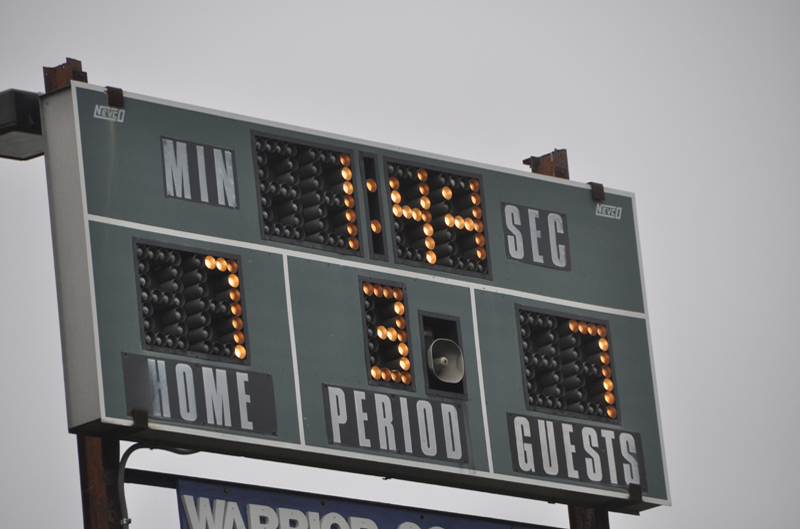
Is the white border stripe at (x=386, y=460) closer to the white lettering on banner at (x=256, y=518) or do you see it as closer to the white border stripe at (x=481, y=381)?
the white border stripe at (x=481, y=381)

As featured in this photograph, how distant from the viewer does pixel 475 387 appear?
16.3m

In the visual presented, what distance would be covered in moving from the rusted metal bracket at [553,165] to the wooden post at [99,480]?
515cm

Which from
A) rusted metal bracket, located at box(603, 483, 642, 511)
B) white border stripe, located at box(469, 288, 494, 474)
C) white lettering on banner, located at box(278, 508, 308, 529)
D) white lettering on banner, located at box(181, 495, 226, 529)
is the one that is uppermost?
white border stripe, located at box(469, 288, 494, 474)

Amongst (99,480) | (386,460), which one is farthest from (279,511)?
(99,480)

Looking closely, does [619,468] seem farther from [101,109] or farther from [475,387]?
[101,109]

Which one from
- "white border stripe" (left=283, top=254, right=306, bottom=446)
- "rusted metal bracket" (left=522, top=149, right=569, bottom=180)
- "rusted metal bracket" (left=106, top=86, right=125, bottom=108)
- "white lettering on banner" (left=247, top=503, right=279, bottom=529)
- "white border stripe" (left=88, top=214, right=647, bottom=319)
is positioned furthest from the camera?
"rusted metal bracket" (left=522, top=149, right=569, bottom=180)

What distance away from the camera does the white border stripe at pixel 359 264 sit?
14.7m

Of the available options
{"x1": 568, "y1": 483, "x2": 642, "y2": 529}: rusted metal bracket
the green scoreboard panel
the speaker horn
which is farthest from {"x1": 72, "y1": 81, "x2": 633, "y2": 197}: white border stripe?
{"x1": 568, "y1": 483, "x2": 642, "y2": 529}: rusted metal bracket

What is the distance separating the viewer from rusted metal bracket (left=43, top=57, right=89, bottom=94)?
1505 centimetres

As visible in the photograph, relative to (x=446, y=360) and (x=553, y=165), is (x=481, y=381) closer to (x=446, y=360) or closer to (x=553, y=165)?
(x=446, y=360)

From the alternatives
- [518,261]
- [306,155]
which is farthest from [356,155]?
[518,261]

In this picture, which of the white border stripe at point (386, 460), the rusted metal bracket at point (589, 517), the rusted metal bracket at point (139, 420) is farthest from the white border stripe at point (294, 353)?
the rusted metal bracket at point (589, 517)

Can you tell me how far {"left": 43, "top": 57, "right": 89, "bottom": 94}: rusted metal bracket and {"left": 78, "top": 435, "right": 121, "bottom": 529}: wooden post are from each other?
7.96 feet

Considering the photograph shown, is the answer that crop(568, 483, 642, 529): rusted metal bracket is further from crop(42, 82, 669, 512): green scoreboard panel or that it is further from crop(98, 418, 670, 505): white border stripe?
crop(98, 418, 670, 505): white border stripe
